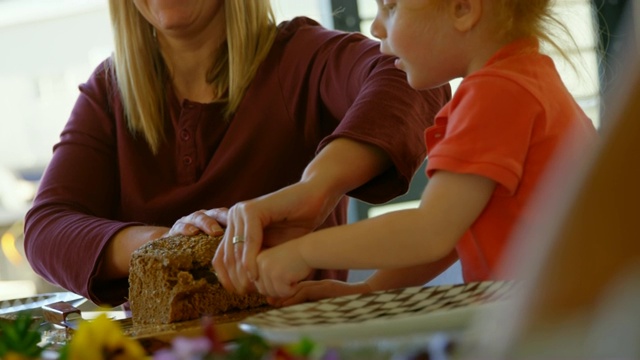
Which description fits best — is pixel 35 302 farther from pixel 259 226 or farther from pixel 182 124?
pixel 259 226

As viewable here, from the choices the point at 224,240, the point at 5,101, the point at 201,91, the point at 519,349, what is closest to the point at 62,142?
the point at 201,91

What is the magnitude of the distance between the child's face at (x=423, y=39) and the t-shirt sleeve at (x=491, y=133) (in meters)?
0.13

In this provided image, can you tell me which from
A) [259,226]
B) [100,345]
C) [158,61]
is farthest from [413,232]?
[158,61]

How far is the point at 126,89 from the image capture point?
167 cm

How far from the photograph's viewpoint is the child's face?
111 cm

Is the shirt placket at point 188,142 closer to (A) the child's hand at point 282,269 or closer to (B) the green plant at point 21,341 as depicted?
(A) the child's hand at point 282,269

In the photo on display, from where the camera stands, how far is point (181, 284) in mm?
1140

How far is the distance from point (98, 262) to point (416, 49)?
605 mm

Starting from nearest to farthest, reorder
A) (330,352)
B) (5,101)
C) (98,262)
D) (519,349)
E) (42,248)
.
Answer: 1. (519,349)
2. (330,352)
3. (98,262)
4. (42,248)
5. (5,101)

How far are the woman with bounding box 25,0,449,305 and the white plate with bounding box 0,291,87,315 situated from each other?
30 mm

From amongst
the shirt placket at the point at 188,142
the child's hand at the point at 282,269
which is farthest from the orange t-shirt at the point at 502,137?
the shirt placket at the point at 188,142

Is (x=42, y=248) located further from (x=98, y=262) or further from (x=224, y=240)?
(x=224, y=240)

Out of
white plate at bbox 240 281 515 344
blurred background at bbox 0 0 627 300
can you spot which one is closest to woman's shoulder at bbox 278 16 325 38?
white plate at bbox 240 281 515 344

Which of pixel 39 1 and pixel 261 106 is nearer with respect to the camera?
pixel 261 106
